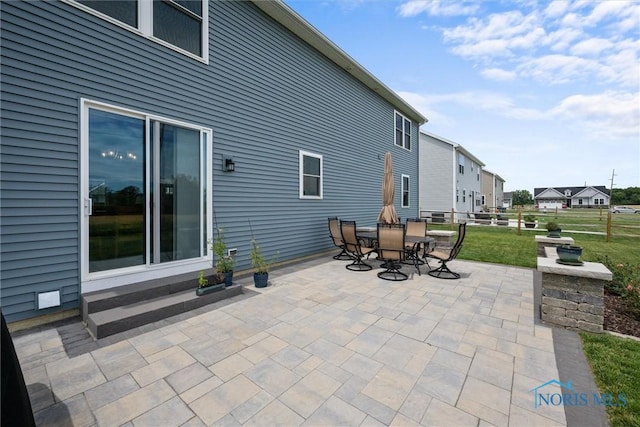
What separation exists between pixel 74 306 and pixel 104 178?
69.0 inches

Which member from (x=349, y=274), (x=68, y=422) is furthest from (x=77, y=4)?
(x=349, y=274)

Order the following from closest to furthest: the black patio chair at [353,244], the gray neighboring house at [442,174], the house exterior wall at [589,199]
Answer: the black patio chair at [353,244], the gray neighboring house at [442,174], the house exterior wall at [589,199]

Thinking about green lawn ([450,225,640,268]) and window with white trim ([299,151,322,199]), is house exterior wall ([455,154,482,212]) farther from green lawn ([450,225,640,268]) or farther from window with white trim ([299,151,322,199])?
window with white trim ([299,151,322,199])

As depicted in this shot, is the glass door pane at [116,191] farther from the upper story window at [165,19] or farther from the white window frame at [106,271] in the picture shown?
the upper story window at [165,19]

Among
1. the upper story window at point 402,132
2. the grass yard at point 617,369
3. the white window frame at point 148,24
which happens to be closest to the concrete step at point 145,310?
the white window frame at point 148,24

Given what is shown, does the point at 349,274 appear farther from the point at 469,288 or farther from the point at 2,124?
the point at 2,124

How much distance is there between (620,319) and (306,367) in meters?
4.35

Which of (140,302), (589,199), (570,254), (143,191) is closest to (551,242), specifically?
(570,254)

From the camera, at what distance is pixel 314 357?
266 centimetres

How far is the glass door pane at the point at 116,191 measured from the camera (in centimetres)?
373

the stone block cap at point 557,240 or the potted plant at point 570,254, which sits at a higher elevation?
the potted plant at point 570,254

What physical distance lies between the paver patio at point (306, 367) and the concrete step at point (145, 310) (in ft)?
0.45

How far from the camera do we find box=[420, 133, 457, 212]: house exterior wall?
63.4ft

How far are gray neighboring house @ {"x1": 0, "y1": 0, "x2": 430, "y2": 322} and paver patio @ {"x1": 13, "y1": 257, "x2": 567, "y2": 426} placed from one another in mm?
1071
